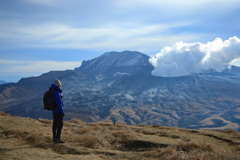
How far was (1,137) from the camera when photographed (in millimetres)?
13711

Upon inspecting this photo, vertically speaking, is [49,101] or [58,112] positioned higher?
[49,101]

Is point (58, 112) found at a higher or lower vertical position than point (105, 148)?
higher

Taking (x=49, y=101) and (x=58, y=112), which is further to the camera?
(x=58, y=112)

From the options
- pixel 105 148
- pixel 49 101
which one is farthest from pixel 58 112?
pixel 105 148

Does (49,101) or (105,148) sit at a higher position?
(49,101)

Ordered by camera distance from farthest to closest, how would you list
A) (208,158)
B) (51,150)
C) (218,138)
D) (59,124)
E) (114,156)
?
(218,138)
(59,124)
(51,150)
(114,156)
(208,158)

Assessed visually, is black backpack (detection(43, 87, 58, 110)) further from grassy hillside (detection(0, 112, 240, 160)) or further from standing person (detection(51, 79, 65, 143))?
grassy hillside (detection(0, 112, 240, 160))

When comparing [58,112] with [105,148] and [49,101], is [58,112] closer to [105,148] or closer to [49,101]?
[49,101]

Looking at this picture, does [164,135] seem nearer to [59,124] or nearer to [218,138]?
[218,138]

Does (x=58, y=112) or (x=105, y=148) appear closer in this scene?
(x=105, y=148)

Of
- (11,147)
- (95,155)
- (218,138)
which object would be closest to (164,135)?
(218,138)

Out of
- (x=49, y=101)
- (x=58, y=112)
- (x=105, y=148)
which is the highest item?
(x=49, y=101)

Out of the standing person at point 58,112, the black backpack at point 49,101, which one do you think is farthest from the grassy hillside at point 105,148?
the black backpack at point 49,101

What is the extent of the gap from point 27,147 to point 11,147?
760 mm
